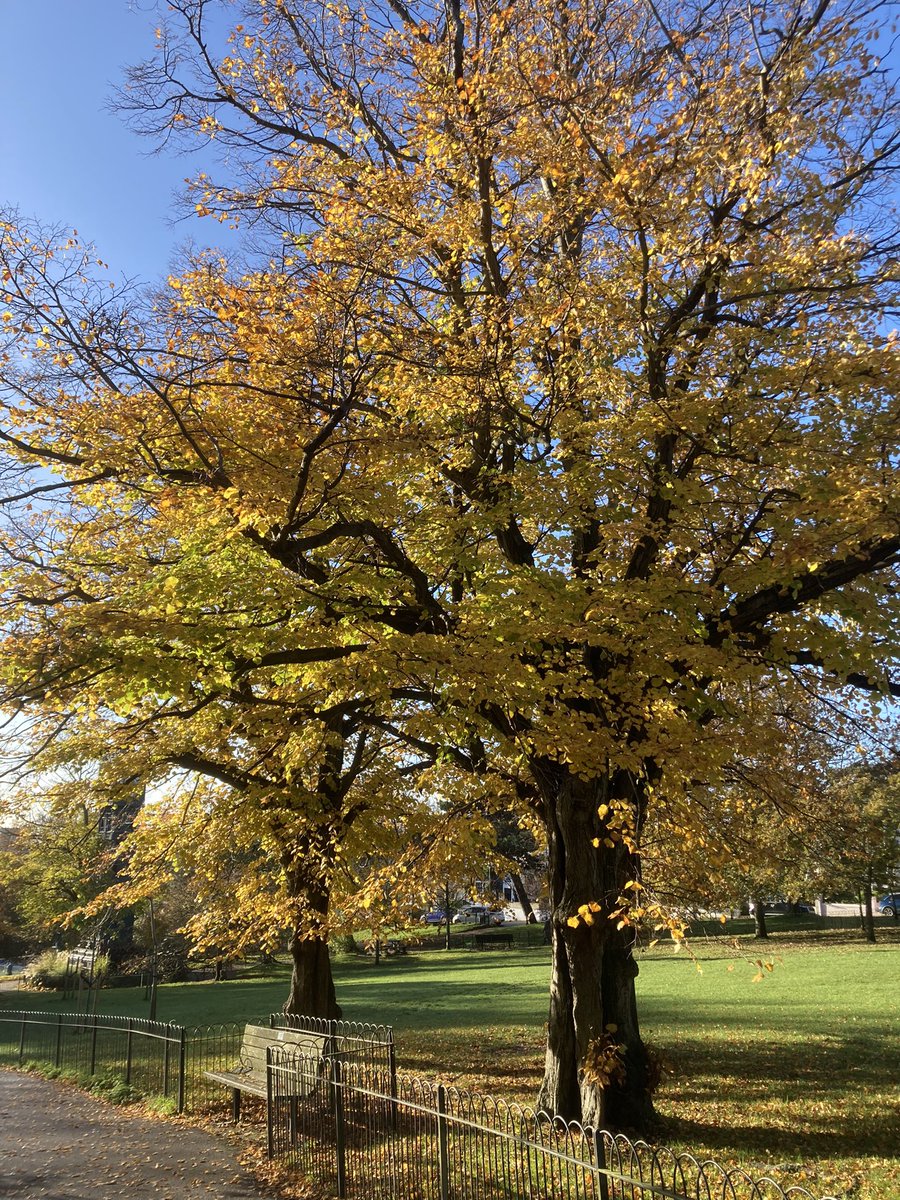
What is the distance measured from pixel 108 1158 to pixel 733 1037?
1106cm

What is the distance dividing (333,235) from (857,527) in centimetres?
575

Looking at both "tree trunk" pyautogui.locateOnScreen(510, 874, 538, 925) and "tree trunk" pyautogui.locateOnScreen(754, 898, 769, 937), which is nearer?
"tree trunk" pyautogui.locateOnScreen(510, 874, 538, 925)

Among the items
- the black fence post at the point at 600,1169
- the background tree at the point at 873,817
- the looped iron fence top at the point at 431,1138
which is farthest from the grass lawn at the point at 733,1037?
the black fence post at the point at 600,1169

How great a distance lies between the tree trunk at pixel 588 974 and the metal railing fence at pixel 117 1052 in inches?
232

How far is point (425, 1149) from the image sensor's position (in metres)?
8.33

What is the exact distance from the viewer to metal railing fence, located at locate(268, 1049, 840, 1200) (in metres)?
6.11

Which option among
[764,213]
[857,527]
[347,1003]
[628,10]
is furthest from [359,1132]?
[347,1003]

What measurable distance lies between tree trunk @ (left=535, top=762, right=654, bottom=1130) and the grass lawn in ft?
2.54

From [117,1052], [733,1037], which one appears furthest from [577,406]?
[117,1052]

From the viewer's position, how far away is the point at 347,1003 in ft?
88.1

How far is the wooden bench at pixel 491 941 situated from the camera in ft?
167

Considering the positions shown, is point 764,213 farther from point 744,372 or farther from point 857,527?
point 857,527

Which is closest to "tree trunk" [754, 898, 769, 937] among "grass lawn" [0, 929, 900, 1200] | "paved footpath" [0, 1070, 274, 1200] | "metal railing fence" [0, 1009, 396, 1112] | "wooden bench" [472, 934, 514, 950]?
"grass lawn" [0, 929, 900, 1200]

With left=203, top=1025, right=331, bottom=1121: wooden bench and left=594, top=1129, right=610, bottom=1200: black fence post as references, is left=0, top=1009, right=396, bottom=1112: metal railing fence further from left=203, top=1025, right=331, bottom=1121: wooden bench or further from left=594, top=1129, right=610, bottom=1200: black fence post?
left=594, top=1129, right=610, bottom=1200: black fence post
